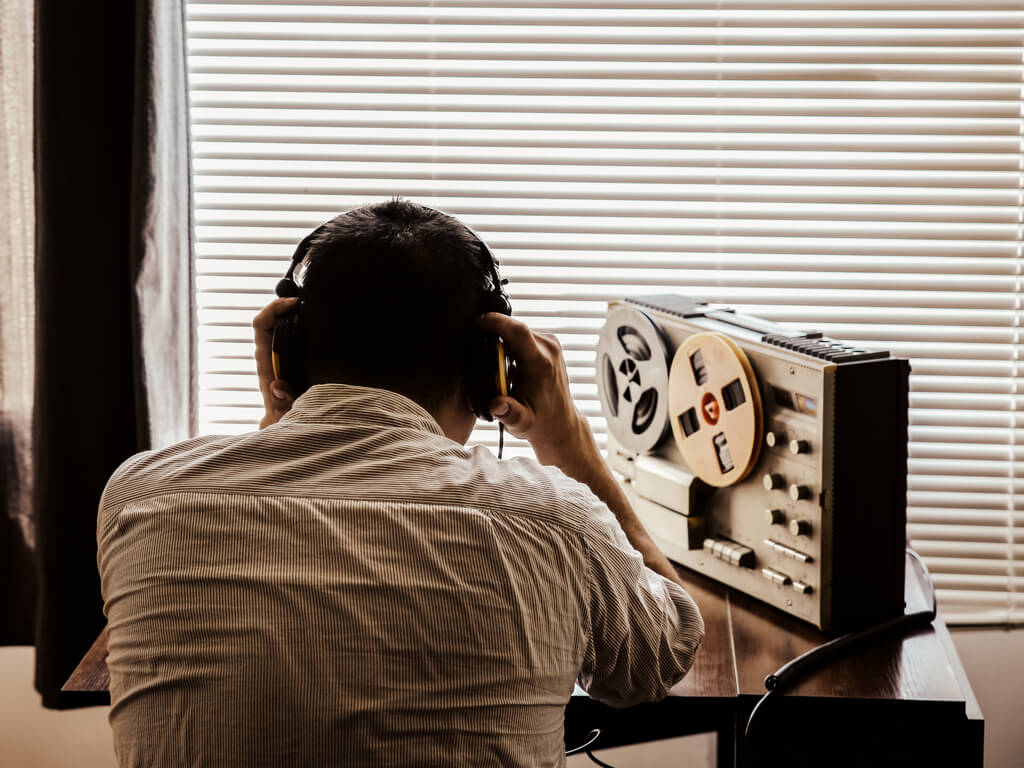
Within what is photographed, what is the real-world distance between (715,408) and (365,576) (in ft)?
2.38

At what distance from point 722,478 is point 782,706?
336 mm

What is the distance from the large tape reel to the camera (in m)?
1.58

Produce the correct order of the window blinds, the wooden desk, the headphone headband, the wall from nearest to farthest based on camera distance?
the headphone headband
the wooden desk
the window blinds
the wall

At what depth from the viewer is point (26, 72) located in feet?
5.99

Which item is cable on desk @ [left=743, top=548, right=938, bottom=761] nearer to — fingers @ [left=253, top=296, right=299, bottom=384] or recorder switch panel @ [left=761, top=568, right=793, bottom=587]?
recorder switch panel @ [left=761, top=568, right=793, bottom=587]

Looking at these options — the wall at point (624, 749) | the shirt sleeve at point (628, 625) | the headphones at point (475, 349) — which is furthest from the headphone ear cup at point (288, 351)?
the wall at point (624, 749)

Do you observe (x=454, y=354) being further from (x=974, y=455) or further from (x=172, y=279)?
(x=974, y=455)

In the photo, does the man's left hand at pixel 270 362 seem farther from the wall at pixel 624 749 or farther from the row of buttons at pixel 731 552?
the wall at pixel 624 749

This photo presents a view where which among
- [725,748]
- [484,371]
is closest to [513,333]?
[484,371]

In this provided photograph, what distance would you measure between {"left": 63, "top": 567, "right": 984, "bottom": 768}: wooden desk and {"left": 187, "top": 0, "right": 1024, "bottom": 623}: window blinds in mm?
712

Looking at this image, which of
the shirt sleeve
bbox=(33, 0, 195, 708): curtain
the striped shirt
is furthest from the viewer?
bbox=(33, 0, 195, 708): curtain

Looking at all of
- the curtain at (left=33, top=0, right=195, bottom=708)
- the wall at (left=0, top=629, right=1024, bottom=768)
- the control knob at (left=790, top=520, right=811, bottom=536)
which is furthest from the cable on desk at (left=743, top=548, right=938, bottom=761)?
the curtain at (left=33, top=0, right=195, bottom=708)

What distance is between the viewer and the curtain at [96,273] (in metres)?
1.74

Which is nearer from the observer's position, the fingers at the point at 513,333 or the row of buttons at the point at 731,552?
the fingers at the point at 513,333
